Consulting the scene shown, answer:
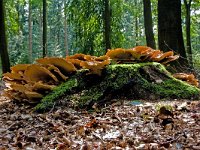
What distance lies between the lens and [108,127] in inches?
143

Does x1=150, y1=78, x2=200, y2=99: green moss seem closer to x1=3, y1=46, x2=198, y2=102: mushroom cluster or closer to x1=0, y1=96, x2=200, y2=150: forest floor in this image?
x1=0, y1=96, x2=200, y2=150: forest floor

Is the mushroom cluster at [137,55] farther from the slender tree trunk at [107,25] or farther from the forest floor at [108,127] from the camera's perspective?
the slender tree trunk at [107,25]

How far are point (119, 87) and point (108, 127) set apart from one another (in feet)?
Result: 4.44

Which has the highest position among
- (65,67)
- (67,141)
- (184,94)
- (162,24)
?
(162,24)

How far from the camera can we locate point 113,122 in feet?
12.6

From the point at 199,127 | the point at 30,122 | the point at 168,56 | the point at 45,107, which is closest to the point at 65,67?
the point at 45,107

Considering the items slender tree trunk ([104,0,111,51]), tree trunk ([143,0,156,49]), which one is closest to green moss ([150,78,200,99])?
tree trunk ([143,0,156,49])

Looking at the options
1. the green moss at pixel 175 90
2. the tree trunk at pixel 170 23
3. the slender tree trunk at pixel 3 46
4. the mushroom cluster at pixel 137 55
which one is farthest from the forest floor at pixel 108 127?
the slender tree trunk at pixel 3 46

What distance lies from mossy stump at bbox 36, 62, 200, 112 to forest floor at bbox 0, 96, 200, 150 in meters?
0.19

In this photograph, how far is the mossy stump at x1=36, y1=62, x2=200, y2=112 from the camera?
4.88m

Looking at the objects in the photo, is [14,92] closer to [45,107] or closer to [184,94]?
[45,107]

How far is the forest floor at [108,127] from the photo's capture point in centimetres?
308

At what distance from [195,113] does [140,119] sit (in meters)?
0.61

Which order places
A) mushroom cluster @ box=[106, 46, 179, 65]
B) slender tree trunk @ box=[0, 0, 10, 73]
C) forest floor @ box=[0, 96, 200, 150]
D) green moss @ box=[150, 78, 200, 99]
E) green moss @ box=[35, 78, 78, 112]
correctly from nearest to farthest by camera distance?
forest floor @ box=[0, 96, 200, 150] < green moss @ box=[35, 78, 78, 112] < green moss @ box=[150, 78, 200, 99] < mushroom cluster @ box=[106, 46, 179, 65] < slender tree trunk @ box=[0, 0, 10, 73]
